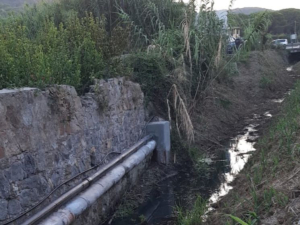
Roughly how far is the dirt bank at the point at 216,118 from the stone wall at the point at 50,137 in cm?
113

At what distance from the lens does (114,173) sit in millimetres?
7070

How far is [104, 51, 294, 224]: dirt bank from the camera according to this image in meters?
8.35

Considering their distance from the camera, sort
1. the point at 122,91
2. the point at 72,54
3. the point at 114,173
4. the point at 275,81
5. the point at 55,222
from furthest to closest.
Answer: the point at 275,81
the point at 122,91
the point at 72,54
the point at 114,173
the point at 55,222

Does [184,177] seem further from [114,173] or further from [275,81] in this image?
[275,81]

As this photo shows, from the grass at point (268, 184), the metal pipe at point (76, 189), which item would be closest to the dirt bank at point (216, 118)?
the metal pipe at point (76, 189)

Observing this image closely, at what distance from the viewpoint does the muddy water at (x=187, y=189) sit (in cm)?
723

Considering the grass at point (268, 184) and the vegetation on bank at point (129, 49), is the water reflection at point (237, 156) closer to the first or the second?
the grass at point (268, 184)

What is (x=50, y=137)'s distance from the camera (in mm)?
5797

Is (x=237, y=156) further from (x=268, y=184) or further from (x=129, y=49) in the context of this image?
(x=268, y=184)

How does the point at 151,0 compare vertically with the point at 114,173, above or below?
above

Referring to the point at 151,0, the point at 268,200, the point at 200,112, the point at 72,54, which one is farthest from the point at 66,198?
the point at 151,0

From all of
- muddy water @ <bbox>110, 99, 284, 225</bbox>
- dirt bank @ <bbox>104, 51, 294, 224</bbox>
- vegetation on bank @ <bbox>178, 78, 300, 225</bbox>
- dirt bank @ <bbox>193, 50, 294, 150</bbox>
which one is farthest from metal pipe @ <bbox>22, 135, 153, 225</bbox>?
dirt bank @ <bbox>193, 50, 294, 150</bbox>

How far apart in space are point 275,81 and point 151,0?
12.3 meters

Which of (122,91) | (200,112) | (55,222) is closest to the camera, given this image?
(55,222)
